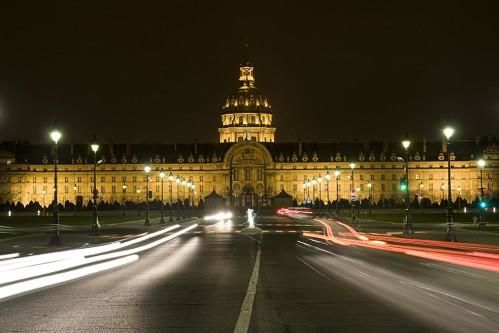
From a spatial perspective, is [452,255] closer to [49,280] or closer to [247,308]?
[49,280]

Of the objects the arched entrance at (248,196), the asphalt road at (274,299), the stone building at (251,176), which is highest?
the stone building at (251,176)

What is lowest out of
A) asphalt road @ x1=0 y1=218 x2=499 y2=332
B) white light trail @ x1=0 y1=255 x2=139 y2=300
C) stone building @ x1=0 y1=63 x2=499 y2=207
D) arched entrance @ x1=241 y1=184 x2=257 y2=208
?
asphalt road @ x1=0 y1=218 x2=499 y2=332

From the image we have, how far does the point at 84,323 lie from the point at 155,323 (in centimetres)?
103

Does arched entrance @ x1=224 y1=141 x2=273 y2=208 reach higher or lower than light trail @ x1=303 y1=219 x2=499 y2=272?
higher

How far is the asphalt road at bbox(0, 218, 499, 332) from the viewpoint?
1352 cm

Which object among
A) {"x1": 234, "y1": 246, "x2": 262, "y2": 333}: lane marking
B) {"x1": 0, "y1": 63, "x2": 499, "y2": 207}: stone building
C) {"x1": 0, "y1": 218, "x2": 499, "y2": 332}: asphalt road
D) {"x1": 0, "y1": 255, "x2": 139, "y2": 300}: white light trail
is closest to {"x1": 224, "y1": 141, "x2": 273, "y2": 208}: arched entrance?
{"x1": 0, "y1": 63, "x2": 499, "y2": 207}: stone building

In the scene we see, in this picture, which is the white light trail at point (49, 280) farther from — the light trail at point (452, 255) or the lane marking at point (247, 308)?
the light trail at point (452, 255)

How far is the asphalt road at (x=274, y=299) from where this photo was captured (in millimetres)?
13523

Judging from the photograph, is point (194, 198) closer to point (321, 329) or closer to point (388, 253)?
point (388, 253)

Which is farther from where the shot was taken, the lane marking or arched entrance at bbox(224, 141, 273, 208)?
arched entrance at bbox(224, 141, 273, 208)

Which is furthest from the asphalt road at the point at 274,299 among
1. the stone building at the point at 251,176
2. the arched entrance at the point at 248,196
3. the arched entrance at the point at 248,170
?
the stone building at the point at 251,176

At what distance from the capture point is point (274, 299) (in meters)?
17.0

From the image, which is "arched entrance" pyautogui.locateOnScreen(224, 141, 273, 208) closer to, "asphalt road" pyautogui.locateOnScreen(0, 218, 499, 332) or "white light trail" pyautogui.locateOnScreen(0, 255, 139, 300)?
"asphalt road" pyautogui.locateOnScreen(0, 218, 499, 332)

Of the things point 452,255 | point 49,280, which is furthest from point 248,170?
point 49,280
